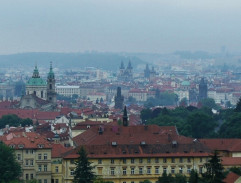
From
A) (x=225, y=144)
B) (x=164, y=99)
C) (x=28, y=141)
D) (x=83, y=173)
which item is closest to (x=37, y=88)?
(x=164, y=99)

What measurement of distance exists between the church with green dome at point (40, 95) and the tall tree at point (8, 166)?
6398cm

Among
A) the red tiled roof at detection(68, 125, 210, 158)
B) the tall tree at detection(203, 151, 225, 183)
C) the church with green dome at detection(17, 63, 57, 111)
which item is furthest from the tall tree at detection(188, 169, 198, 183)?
the church with green dome at detection(17, 63, 57, 111)

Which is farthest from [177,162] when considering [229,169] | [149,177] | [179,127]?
[179,127]

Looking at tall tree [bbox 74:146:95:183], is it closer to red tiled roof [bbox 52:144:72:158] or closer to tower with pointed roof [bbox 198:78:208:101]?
red tiled roof [bbox 52:144:72:158]

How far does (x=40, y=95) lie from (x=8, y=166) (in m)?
81.3

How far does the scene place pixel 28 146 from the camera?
5356cm

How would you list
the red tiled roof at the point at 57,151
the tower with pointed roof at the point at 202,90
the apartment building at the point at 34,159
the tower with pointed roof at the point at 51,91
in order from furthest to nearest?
1. the tower with pointed roof at the point at 202,90
2. the tower with pointed roof at the point at 51,91
3. the red tiled roof at the point at 57,151
4. the apartment building at the point at 34,159

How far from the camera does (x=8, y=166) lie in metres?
48.4

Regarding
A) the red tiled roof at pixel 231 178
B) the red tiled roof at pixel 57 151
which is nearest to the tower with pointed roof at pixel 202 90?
the red tiled roof at pixel 57 151

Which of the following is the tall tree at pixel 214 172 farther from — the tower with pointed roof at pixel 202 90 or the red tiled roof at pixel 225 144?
the tower with pointed roof at pixel 202 90

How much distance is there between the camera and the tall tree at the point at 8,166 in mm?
47938

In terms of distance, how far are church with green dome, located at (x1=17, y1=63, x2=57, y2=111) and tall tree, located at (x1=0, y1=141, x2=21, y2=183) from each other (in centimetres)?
6398

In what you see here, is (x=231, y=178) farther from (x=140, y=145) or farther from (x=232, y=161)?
(x=140, y=145)

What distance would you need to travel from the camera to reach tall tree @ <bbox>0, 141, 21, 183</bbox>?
157 feet
